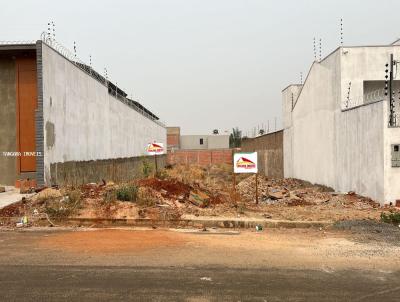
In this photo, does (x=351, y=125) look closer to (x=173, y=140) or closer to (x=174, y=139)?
(x=173, y=140)

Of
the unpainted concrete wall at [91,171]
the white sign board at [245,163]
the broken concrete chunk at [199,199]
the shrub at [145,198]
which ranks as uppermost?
the white sign board at [245,163]

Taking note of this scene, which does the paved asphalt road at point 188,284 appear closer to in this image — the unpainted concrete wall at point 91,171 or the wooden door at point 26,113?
the unpainted concrete wall at point 91,171

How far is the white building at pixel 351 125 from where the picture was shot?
15922mm

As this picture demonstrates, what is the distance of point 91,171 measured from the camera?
Answer: 2167 centimetres

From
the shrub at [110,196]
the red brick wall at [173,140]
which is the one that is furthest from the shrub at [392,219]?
the red brick wall at [173,140]

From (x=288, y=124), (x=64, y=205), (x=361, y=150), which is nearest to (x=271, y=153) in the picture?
(x=288, y=124)

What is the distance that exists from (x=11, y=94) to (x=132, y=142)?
1700 centimetres

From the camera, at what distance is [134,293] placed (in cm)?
596

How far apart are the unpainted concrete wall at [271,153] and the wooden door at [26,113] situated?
19784mm

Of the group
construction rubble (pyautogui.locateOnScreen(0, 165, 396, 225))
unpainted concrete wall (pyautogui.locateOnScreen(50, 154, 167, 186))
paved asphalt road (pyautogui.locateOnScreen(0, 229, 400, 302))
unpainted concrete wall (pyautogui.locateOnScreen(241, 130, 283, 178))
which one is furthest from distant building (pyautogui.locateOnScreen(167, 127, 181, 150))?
paved asphalt road (pyautogui.locateOnScreen(0, 229, 400, 302))

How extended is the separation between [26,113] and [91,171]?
432 centimetres

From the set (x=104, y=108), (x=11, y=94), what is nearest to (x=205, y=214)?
(x=11, y=94)

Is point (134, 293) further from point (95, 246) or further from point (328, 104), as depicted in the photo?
point (328, 104)

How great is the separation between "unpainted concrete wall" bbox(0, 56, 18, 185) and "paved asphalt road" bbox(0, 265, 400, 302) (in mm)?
13132
